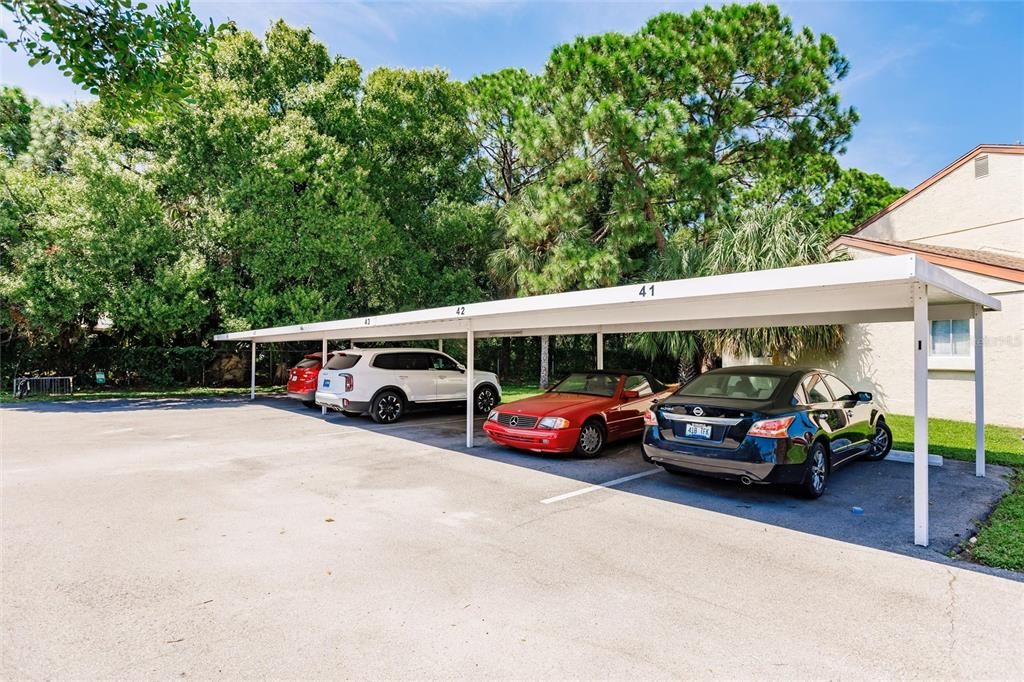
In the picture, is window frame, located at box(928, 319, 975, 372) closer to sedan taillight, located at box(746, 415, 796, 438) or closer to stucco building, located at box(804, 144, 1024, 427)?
stucco building, located at box(804, 144, 1024, 427)

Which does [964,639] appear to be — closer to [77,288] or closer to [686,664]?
[686,664]

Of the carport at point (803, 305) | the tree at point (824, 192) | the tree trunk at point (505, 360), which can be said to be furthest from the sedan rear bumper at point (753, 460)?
the tree trunk at point (505, 360)

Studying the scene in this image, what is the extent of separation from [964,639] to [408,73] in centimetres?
2441

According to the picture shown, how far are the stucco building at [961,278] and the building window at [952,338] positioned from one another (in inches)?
0.7

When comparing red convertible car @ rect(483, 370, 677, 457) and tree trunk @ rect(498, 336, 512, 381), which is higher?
tree trunk @ rect(498, 336, 512, 381)

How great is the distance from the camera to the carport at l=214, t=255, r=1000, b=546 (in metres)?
4.41

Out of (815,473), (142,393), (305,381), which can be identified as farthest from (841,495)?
(142,393)

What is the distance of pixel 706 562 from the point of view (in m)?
4.26

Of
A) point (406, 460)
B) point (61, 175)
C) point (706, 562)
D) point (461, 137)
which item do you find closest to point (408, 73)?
point (461, 137)

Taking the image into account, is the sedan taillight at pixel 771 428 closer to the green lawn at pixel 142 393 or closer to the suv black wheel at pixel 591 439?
the suv black wheel at pixel 591 439

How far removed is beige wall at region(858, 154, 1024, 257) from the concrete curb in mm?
8417

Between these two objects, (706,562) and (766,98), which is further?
(766,98)

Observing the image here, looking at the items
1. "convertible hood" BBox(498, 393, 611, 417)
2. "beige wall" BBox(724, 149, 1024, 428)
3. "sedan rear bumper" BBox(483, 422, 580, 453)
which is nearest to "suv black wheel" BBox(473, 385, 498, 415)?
"convertible hood" BBox(498, 393, 611, 417)

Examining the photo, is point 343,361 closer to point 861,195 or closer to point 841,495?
point 841,495
